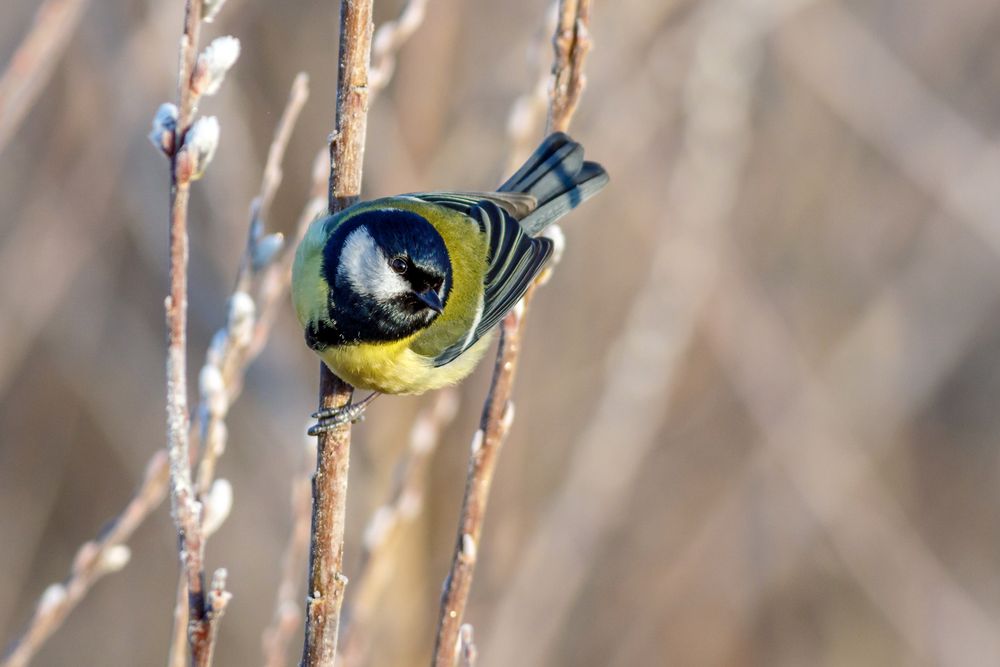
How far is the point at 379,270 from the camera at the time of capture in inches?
78.4

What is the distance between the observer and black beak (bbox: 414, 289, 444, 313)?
203 cm

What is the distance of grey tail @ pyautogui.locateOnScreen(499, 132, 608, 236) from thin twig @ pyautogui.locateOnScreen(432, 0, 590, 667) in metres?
0.82

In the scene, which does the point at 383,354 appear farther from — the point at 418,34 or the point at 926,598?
the point at 926,598

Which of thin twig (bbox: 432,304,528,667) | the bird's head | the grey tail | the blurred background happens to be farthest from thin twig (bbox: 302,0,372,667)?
the blurred background

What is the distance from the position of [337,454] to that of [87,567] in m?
0.36

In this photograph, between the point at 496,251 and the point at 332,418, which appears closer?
the point at 332,418

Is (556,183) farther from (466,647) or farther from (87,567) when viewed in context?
(87,567)

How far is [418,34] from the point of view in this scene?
3.22 metres

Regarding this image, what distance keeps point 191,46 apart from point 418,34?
226 cm

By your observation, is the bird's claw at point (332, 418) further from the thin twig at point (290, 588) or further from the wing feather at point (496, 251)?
the wing feather at point (496, 251)

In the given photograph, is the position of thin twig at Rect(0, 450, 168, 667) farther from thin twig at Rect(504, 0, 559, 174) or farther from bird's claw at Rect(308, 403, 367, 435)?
thin twig at Rect(504, 0, 559, 174)

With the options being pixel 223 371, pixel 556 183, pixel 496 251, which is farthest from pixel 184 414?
pixel 556 183

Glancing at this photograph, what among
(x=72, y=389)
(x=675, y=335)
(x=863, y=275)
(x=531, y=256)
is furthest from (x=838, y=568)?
(x=72, y=389)

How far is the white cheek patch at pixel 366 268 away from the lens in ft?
6.51
